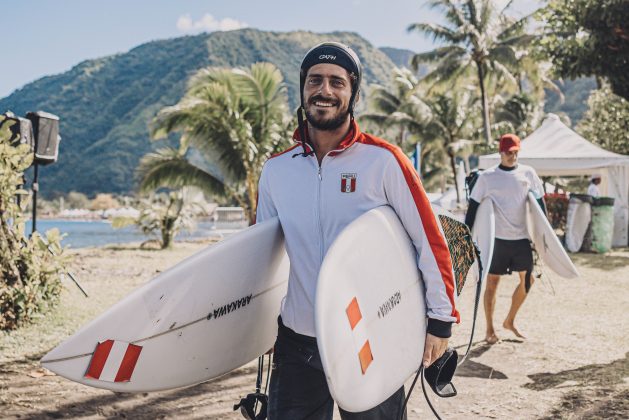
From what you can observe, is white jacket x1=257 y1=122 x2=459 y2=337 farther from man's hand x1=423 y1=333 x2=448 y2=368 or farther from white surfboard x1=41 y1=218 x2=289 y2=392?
white surfboard x1=41 y1=218 x2=289 y2=392

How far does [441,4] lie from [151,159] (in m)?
17.5

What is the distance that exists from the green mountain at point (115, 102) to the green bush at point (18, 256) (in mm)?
115674

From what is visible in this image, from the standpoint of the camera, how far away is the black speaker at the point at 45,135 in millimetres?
6832

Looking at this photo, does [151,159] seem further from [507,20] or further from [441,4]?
[507,20]

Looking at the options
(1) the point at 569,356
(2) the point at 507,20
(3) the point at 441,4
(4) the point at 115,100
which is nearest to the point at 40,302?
(1) the point at 569,356

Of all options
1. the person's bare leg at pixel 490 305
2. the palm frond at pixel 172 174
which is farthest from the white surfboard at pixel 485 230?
the palm frond at pixel 172 174

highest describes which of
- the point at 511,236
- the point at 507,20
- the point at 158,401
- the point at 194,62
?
the point at 194,62

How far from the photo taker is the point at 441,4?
27.2m

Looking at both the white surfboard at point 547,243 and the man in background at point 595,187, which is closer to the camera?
the white surfboard at point 547,243

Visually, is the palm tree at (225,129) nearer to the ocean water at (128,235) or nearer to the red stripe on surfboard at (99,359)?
the ocean water at (128,235)

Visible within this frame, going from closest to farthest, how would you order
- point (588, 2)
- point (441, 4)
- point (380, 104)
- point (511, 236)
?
point (511, 236) < point (588, 2) < point (441, 4) < point (380, 104)

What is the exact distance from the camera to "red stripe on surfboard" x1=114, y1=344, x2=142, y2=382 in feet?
6.84

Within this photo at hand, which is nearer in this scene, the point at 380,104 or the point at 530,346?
the point at 530,346

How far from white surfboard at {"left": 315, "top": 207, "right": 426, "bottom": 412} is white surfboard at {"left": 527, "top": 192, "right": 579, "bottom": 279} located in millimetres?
3664
